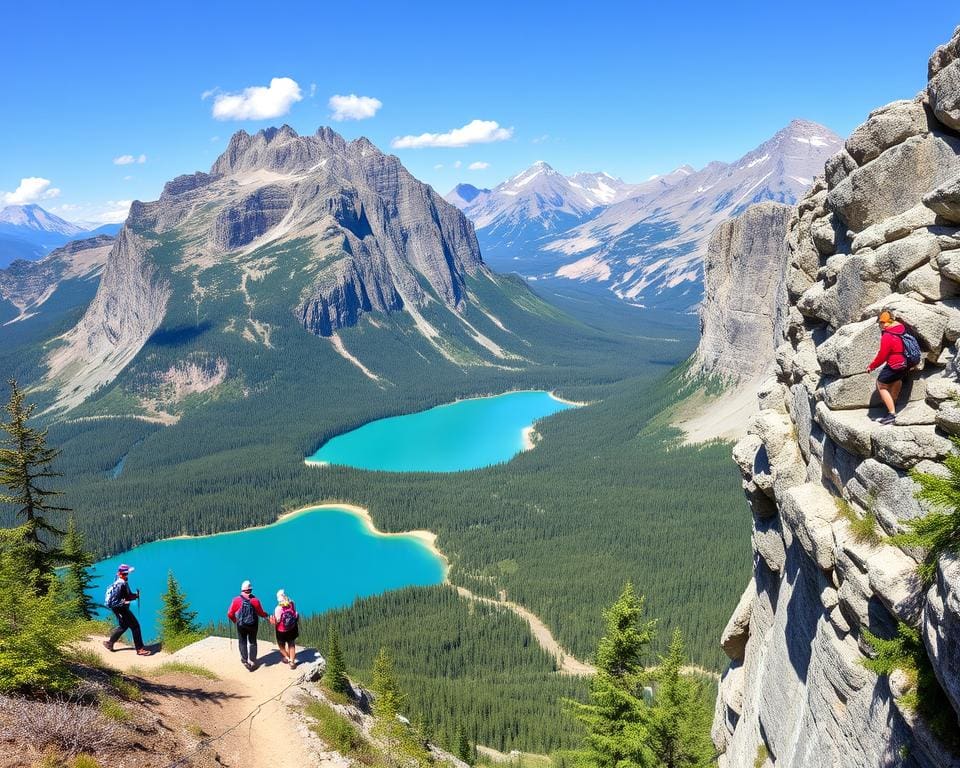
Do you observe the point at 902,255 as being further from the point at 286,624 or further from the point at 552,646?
the point at 552,646

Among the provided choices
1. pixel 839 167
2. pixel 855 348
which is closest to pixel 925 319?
pixel 855 348

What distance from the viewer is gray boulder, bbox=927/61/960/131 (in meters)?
17.5

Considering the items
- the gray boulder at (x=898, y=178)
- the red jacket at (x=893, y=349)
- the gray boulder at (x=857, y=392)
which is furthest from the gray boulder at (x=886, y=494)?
the gray boulder at (x=898, y=178)

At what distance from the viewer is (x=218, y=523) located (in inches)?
4636

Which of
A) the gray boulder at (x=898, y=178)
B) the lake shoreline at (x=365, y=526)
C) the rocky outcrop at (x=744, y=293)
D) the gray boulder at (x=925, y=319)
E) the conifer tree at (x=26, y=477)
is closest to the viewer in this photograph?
the gray boulder at (x=925, y=319)

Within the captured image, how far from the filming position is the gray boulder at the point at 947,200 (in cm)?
1552

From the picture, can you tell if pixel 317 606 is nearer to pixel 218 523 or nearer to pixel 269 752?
pixel 218 523

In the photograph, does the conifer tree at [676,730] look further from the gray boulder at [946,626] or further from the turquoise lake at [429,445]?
the turquoise lake at [429,445]

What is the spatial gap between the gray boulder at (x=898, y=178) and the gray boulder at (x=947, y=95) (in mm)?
636

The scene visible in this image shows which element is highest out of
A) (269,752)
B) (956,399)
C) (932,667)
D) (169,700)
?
(956,399)

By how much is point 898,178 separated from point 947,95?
2378 mm

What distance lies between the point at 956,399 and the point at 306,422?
190595 mm

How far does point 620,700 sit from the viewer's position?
80.3ft

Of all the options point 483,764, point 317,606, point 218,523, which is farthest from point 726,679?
point 218,523
